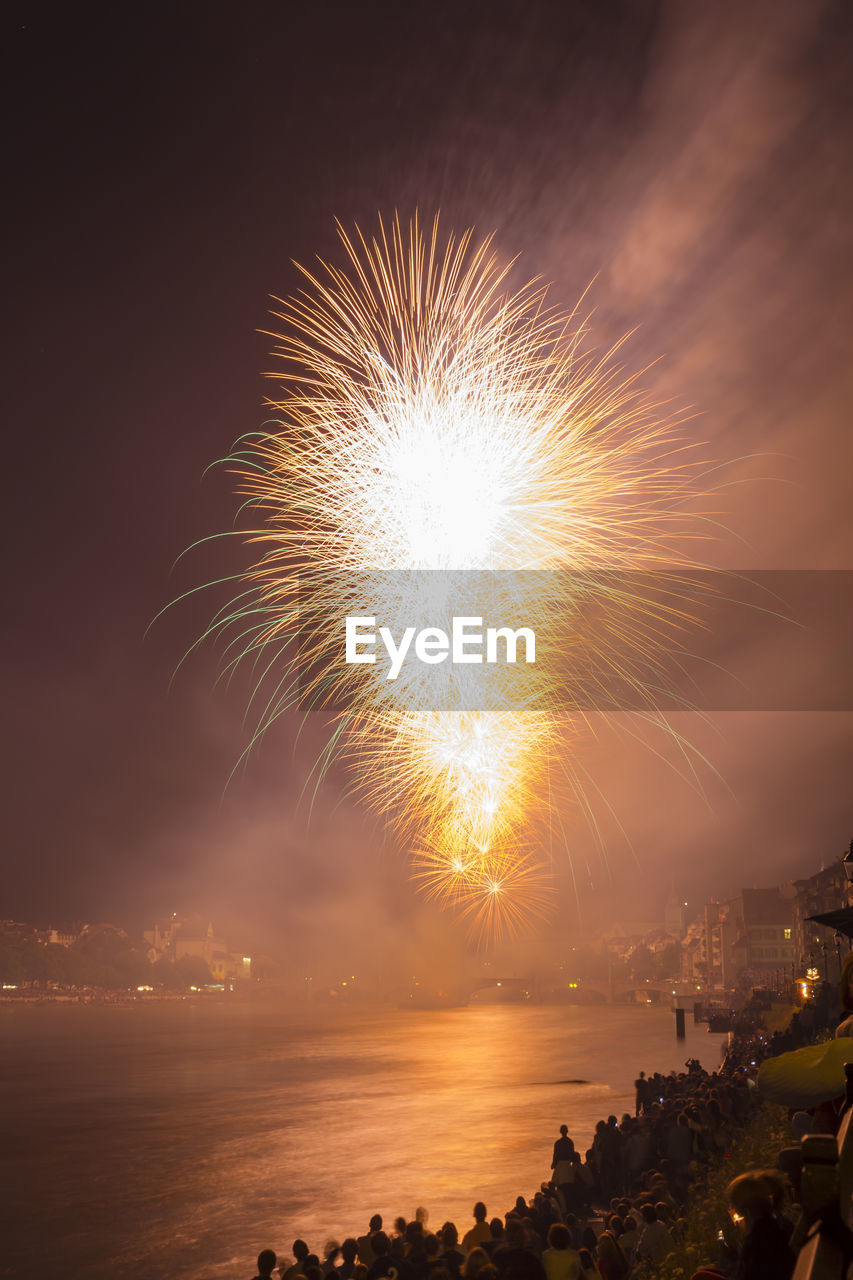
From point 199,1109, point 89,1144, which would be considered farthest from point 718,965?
point 89,1144

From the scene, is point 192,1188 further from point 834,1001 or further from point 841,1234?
point 841,1234

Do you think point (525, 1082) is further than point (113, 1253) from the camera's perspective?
Yes

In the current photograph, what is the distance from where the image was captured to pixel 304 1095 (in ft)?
211

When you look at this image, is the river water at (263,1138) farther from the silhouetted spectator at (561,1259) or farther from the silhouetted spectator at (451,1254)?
the silhouetted spectator at (561,1259)

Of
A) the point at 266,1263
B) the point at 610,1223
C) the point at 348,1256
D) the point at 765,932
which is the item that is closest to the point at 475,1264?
the point at 610,1223

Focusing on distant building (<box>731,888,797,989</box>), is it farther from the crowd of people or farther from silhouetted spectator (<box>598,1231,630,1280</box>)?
silhouetted spectator (<box>598,1231,630,1280</box>)

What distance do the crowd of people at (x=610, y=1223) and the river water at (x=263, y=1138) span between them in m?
5.88

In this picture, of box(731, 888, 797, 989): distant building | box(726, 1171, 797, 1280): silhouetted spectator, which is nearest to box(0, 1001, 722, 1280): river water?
box(726, 1171, 797, 1280): silhouetted spectator

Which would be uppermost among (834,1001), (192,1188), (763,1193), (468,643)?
(468,643)

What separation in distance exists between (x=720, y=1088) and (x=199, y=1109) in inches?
1855

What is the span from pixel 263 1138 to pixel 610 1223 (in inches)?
1547

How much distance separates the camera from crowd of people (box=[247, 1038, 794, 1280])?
5534 mm

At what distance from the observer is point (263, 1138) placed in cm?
4531

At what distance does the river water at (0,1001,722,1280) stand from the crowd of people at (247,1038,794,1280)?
5.88 meters
